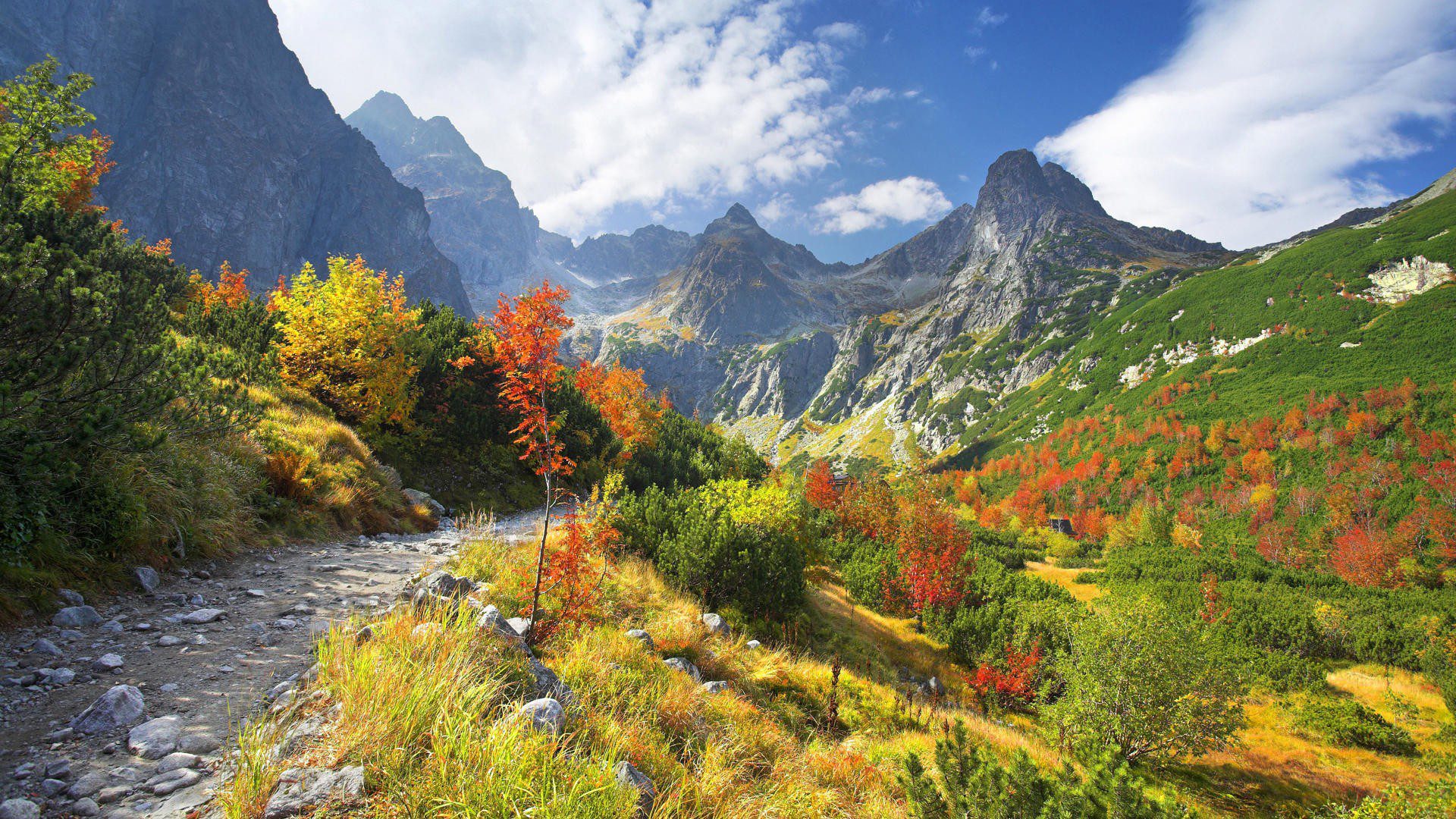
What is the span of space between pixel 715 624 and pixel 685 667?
308 cm

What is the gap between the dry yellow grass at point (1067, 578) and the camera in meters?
40.2

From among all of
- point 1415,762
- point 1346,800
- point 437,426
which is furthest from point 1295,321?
point 437,426

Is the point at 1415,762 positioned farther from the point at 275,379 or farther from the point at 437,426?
the point at 275,379

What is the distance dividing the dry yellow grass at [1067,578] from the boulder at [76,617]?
4312 cm

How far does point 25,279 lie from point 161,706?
449 centimetres

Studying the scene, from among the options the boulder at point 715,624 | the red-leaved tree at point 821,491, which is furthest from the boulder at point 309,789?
the red-leaved tree at point 821,491

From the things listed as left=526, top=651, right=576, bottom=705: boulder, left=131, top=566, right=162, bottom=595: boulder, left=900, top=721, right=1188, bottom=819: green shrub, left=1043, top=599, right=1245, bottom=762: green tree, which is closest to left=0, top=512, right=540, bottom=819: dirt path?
left=131, top=566, right=162, bottom=595: boulder

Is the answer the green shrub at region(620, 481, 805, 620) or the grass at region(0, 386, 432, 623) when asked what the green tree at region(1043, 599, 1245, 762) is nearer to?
the green shrub at region(620, 481, 805, 620)

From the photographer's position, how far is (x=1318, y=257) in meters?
123

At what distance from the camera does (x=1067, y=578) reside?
158ft

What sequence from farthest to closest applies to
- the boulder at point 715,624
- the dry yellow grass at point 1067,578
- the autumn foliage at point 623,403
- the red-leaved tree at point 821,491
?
the dry yellow grass at point 1067,578, the red-leaved tree at point 821,491, the autumn foliage at point 623,403, the boulder at point 715,624

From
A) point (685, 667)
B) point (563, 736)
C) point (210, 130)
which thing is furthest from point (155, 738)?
point (210, 130)

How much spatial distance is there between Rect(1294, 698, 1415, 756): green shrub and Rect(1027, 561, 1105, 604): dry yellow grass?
47.6 feet

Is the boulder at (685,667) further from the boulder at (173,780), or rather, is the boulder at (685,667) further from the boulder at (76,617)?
the boulder at (76,617)
